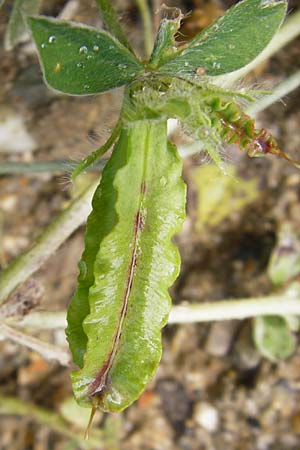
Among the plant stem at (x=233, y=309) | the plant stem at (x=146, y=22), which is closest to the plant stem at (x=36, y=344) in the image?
the plant stem at (x=233, y=309)

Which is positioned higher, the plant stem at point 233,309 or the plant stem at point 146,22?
the plant stem at point 146,22

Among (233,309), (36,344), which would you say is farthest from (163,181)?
(233,309)

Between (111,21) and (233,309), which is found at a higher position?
(111,21)

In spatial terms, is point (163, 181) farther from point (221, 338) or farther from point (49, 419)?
point (49, 419)

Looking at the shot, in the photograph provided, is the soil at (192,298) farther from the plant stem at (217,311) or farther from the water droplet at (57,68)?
the water droplet at (57,68)

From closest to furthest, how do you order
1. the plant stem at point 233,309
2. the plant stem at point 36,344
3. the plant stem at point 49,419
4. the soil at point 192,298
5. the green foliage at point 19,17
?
1. the plant stem at point 36,344
2. the green foliage at point 19,17
3. the plant stem at point 233,309
4. the soil at point 192,298
5. the plant stem at point 49,419

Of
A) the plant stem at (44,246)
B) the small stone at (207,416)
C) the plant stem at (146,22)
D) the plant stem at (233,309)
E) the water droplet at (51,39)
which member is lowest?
the small stone at (207,416)

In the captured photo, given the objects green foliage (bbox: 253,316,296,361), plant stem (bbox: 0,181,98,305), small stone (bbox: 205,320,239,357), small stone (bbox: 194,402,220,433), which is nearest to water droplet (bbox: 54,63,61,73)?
plant stem (bbox: 0,181,98,305)

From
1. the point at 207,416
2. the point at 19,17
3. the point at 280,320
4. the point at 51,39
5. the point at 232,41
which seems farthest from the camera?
the point at 207,416
